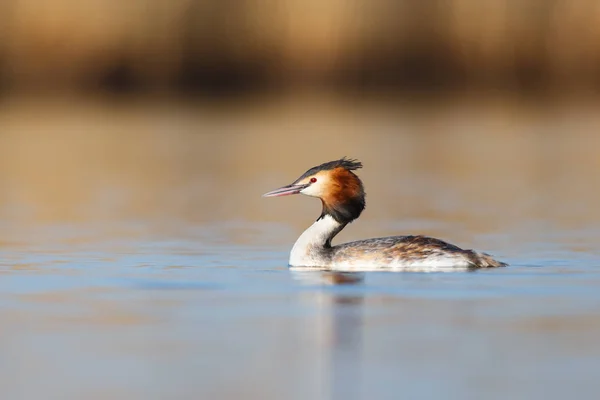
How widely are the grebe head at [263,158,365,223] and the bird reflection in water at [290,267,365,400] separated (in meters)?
0.68

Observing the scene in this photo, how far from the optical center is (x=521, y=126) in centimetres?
3139

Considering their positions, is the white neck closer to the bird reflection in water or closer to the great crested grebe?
the great crested grebe

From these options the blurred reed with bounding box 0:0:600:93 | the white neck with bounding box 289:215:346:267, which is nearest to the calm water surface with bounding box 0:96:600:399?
the white neck with bounding box 289:215:346:267

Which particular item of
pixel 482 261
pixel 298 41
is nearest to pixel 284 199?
pixel 482 261

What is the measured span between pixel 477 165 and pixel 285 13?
44.0 feet

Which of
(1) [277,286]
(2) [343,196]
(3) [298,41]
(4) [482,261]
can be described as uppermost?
(3) [298,41]

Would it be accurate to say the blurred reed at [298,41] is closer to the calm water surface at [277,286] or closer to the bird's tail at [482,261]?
the calm water surface at [277,286]

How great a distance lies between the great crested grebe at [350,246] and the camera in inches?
456

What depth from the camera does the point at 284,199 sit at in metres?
19.0

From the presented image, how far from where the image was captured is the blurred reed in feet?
118

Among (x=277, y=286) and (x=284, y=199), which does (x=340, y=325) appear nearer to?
(x=277, y=286)

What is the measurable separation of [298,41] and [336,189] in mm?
24921

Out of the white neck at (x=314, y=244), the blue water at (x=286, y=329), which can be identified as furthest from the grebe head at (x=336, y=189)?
the blue water at (x=286, y=329)

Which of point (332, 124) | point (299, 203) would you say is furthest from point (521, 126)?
point (299, 203)
